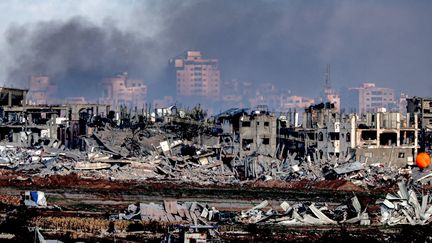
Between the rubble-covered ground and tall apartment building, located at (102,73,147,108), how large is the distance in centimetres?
11656

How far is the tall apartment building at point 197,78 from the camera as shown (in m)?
192

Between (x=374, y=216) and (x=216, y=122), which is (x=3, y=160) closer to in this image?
(x=216, y=122)

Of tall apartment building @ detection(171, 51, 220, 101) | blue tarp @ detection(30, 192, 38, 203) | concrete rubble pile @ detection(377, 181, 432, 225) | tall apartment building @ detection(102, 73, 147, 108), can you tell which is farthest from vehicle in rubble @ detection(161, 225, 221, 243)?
tall apartment building @ detection(171, 51, 220, 101)

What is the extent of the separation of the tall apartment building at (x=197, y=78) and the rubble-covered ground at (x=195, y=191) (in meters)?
131

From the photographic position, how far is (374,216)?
29.3 meters

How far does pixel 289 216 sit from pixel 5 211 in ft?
26.2

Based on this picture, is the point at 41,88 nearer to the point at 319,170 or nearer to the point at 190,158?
the point at 190,158

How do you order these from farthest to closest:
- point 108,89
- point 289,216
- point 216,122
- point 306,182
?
point 108,89 < point 216,122 < point 306,182 < point 289,216

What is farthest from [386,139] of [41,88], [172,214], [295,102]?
[295,102]

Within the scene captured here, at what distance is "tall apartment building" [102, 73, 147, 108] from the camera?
176500 mm

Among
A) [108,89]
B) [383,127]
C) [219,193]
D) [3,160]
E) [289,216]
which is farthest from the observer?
[108,89]

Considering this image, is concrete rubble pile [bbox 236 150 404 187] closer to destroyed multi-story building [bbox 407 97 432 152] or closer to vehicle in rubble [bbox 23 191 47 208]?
destroyed multi-story building [bbox 407 97 432 152]

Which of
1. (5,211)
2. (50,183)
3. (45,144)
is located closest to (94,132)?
(45,144)

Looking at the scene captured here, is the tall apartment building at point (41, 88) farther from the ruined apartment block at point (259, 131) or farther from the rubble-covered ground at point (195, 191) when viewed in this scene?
the ruined apartment block at point (259, 131)
